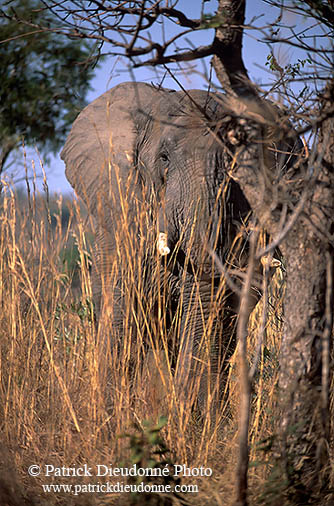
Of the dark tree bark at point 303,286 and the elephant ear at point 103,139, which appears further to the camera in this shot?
the elephant ear at point 103,139

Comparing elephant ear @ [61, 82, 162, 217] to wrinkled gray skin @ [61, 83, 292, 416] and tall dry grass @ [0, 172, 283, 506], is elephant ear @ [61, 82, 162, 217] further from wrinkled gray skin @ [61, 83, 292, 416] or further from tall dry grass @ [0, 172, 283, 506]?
tall dry grass @ [0, 172, 283, 506]

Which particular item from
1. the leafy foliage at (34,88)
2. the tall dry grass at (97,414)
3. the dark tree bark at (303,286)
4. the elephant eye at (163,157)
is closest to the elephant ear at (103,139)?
the elephant eye at (163,157)

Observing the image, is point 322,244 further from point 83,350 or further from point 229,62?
point 83,350

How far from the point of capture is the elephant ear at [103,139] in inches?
151

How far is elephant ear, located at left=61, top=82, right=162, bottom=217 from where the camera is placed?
12.6ft

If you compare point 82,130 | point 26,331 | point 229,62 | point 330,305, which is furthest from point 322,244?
point 82,130

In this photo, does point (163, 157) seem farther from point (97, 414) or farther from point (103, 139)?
point (97, 414)

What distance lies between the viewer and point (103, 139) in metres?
4.03

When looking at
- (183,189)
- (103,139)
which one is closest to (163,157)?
(183,189)

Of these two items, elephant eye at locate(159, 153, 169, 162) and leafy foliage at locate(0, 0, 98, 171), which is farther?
leafy foliage at locate(0, 0, 98, 171)

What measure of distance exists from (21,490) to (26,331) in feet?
3.16

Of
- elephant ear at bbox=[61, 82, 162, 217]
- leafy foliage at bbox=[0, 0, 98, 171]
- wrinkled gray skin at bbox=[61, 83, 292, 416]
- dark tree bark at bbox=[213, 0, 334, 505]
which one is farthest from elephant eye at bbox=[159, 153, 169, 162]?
leafy foliage at bbox=[0, 0, 98, 171]

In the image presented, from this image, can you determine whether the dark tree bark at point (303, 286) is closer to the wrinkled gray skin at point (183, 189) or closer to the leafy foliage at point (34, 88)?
the wrinkled gray skin at point (183, 189)

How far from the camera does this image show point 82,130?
4.52 m
